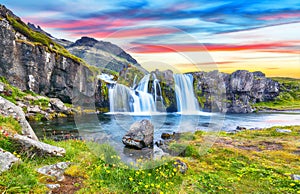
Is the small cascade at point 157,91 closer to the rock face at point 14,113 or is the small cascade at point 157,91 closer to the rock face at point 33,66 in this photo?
the rock face at point 14,113

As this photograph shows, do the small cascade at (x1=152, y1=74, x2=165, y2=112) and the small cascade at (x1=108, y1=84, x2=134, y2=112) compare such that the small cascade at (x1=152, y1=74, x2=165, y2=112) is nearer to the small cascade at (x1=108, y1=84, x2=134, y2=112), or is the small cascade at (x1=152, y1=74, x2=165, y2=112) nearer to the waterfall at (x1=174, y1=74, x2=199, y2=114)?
the waterfall at (x1=174, y1=74, x2=199, y2=114)

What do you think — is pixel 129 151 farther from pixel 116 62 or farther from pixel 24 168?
pixel 24 168

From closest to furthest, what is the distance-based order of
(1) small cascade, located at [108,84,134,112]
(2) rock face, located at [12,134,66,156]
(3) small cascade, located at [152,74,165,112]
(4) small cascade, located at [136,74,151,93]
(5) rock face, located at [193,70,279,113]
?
(2) rock face, located at [12,134,66,156] < (3) small cascade, located at [152,74,165,112] < (4) small cascade, located at [136,74,151,93] < (1) small cascade, located at [108,84,134,112] < (5) rock face, located at [193,70,279,113]

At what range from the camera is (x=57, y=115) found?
165ft

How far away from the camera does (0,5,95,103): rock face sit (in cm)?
5994

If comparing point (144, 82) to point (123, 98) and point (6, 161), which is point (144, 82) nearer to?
point (6, 161)

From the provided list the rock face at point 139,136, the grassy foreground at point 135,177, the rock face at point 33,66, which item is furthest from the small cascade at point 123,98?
the rock face at point 33,66

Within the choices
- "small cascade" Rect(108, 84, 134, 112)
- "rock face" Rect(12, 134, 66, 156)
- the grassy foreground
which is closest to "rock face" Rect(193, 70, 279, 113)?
"small cascade" Rect(108, 84, 134, 112)

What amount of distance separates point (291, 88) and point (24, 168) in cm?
23244

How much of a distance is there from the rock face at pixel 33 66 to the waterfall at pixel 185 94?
1862 inches

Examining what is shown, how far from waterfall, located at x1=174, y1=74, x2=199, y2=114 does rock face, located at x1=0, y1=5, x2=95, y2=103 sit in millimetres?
47290

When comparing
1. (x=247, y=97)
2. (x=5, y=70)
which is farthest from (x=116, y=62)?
(x=247, y=97)

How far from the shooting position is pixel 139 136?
47.7ft

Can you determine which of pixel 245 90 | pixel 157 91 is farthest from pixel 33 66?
pixel 245 90
